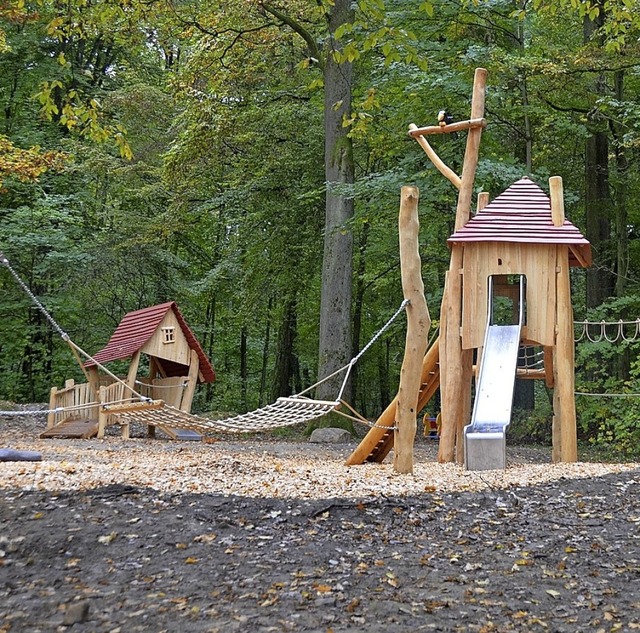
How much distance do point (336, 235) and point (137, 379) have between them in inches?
155

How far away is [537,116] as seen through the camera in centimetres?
1493

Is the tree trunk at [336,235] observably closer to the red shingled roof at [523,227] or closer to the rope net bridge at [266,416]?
the rope net bridge at [266,416]

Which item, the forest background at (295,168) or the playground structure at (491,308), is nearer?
the playground structure at (491,308)

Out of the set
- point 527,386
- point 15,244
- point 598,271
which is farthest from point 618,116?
point 15,244

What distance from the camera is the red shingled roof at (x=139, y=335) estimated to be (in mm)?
12789

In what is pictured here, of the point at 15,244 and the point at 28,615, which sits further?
the point at 15,244

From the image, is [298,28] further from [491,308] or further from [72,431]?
[491,308]

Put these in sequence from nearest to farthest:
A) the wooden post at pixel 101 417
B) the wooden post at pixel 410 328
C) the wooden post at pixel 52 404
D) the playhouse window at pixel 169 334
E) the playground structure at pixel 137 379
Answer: the wooden post at pixel 410 328 → the wooden post at pixel 101 417 → the playground structure at pixel 137 379 → the wooden post at pixel 52 404 → the playhouse window at pixel 169 334

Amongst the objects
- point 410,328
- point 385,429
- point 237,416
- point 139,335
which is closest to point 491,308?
point 385,429

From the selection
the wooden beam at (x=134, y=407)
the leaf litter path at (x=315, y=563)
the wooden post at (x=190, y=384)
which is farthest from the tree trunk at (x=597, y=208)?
the leaf litter path at (x=315, y=563)

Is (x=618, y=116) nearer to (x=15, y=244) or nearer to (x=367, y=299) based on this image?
(x=367, y=299)

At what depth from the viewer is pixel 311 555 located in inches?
179

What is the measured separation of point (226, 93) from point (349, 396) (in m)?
5.88

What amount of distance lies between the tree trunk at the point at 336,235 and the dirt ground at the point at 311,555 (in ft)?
26.3
